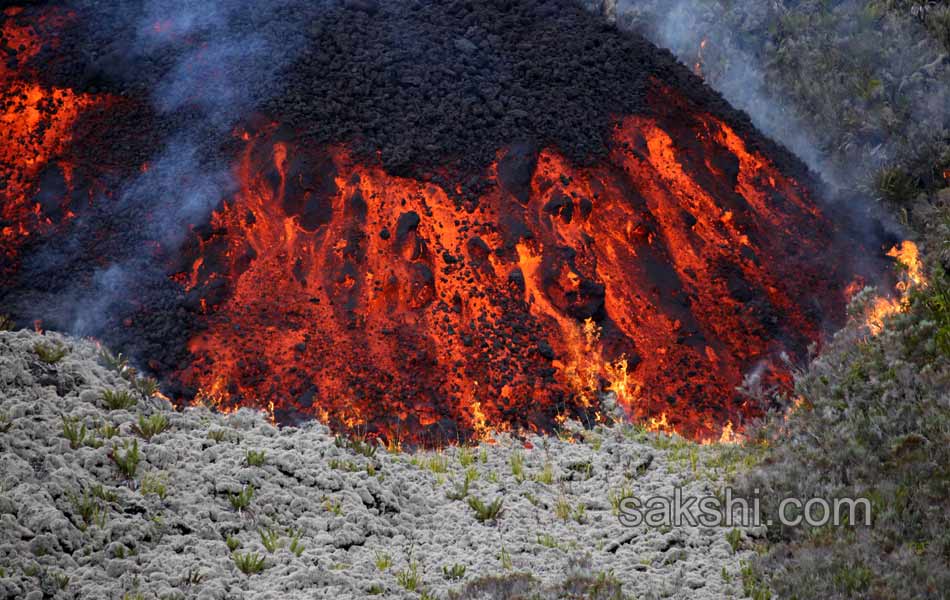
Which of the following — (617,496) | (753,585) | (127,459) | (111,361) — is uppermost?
(753,585)

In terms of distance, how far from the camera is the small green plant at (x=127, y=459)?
7863 millimetres

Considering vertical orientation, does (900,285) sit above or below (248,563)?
above

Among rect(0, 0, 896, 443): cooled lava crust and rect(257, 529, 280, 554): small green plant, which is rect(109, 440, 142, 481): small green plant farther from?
rect(0, 0, 896, 443): cooled lava crust

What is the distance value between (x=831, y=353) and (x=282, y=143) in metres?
6.69

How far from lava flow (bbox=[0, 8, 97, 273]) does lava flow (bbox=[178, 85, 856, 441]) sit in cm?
202

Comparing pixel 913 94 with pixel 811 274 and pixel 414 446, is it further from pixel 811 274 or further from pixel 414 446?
pixel 414 446

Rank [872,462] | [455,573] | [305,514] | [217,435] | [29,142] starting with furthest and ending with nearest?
[29,142] < [217,435] < [872,462] < [305,514] < [455,573]

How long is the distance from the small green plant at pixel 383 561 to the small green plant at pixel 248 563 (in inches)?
32.2

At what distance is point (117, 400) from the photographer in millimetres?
8797

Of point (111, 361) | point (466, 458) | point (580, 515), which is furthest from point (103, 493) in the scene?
point (580, 515)

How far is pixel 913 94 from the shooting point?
640 inches

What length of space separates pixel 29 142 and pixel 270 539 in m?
7.70

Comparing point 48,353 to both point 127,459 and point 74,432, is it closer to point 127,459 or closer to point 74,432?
point 74,432

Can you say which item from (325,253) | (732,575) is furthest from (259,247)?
(732,575)
